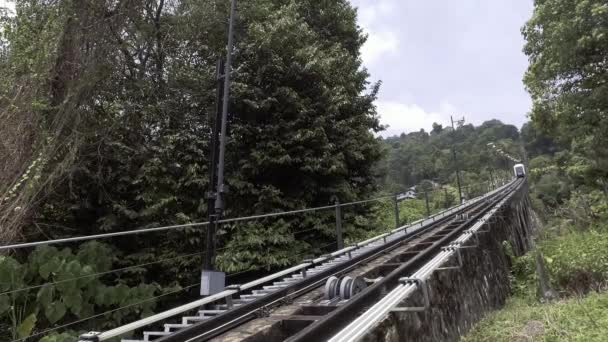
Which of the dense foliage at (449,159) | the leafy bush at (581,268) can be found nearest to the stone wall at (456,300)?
the leafy bush at (581,268)

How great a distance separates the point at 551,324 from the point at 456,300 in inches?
49.5

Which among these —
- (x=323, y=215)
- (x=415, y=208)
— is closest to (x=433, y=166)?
(x=415, y=208)

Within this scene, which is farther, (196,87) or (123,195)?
(196,87)

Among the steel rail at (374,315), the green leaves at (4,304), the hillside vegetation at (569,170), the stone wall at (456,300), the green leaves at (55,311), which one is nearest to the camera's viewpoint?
the steel rail at (374,315)

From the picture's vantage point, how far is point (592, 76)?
47.5 ft

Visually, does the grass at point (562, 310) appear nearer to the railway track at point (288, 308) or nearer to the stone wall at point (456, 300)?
the stone wall at point (456, 300)

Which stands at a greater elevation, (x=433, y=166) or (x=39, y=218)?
(x=433, y=166)

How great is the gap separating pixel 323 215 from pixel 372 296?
6.98 m

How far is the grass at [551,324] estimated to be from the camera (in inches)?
204

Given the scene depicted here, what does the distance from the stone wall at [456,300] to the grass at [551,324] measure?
0.30 metres

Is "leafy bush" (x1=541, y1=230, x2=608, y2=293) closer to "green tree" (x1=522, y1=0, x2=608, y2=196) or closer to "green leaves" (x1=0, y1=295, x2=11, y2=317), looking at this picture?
"green tree" (x1=522, y1=0, x2=608, y2=196)

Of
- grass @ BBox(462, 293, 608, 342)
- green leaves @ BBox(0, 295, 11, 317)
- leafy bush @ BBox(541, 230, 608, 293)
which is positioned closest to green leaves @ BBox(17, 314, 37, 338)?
green leaves @ BBox(0, 295, 11, 317)

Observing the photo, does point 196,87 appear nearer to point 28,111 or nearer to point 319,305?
point 28,111

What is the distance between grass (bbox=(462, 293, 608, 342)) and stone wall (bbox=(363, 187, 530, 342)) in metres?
0.30
